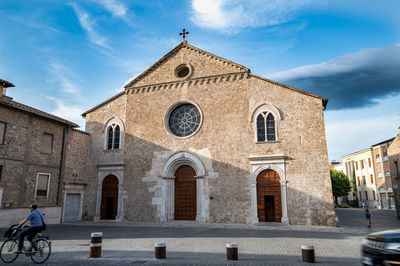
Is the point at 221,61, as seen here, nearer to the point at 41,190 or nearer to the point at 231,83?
the point at 231,83

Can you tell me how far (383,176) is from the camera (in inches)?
1612

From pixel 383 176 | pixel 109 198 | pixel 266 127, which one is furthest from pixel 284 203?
pixel 383 176

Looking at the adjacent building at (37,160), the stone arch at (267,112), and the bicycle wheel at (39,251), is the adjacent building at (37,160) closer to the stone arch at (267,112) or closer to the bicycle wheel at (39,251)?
the bicycle wheel at (39,251)

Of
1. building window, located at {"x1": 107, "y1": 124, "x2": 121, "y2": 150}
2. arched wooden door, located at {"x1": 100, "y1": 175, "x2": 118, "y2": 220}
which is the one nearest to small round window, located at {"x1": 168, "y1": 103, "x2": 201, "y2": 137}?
building window, located at {"x1": 107, "y1": 124, "x2": 121, "y2": 150}

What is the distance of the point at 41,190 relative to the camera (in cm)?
1844

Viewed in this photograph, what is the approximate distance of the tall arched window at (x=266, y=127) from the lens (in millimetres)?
18656

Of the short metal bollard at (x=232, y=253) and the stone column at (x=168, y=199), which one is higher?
the stone column at (x=168, y=199)

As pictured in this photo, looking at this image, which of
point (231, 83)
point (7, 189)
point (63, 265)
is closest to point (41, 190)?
point (7, 189)

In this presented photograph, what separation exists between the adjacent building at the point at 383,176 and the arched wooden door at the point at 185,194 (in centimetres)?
3141

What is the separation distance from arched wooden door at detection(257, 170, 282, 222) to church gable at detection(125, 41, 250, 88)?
732cm

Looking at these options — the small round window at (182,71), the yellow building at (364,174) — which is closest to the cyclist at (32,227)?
the small round window at (182,71)

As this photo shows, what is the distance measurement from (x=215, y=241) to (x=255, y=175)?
7.74m

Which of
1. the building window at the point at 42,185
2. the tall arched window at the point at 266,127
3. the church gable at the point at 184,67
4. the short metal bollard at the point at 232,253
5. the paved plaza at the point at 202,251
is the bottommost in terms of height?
the paved plaza at the point at 202,251

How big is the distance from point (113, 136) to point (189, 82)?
23.8ft
